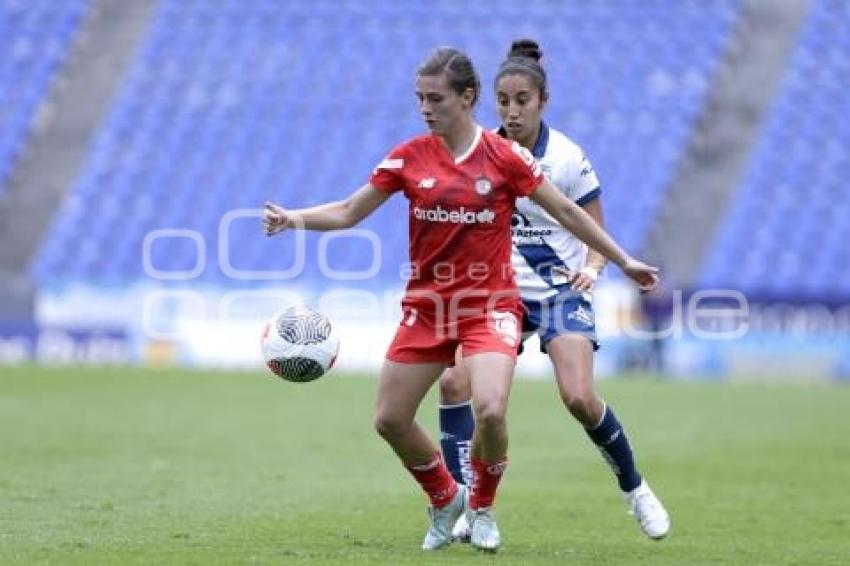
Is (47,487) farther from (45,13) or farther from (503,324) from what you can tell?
(45,13)

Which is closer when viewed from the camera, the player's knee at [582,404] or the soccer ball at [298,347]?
the soccer ball at [298,347]

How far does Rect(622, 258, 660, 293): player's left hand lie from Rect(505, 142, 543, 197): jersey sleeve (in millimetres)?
596

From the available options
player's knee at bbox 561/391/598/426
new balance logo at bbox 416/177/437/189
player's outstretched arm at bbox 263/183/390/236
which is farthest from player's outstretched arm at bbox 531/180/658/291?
player's outstretched arm at bbox 263/183/390/236

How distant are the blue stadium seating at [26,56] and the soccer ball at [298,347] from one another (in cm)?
2427

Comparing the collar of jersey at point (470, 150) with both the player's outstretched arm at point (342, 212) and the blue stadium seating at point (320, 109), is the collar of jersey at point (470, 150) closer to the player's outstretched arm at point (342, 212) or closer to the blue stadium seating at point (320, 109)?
the player's outstretched arm at point (342, 212)

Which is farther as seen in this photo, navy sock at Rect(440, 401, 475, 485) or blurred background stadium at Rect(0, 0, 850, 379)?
blurred background stadium at Rect(0, 0, 850, 379)

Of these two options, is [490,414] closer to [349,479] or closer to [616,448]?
[616,448]

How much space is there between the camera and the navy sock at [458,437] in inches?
358

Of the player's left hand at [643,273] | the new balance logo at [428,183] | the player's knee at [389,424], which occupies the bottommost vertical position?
the player's knee at [389,424]

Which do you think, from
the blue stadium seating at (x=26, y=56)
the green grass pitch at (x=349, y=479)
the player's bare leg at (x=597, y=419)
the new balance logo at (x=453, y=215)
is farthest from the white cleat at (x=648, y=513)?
the blue stadium seating at (x=26, y=56)

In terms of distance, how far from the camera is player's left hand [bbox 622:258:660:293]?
827cm

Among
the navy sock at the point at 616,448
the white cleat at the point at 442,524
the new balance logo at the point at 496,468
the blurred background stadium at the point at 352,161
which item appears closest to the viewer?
the new balance logo at the point at 496,468

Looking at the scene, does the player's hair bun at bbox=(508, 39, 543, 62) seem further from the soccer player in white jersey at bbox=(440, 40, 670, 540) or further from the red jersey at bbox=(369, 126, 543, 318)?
the red jersey at bbox=(369, 126, 543, 318)

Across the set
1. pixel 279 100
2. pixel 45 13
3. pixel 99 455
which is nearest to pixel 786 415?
pixel 99 455
